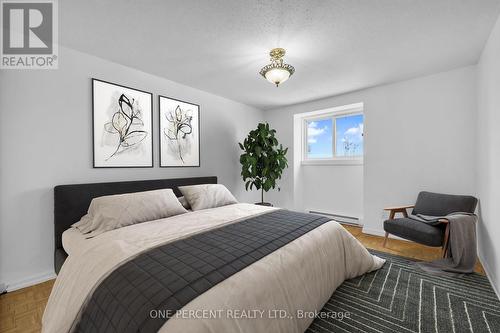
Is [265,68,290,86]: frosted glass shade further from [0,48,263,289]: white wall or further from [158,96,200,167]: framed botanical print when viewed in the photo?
[0,48,263,289]: white wall

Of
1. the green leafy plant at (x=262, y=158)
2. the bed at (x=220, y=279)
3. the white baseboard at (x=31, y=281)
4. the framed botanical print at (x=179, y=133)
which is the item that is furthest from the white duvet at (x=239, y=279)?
the green leafy plant at (x=262, y=158)

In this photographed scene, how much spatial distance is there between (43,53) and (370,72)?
151 inches

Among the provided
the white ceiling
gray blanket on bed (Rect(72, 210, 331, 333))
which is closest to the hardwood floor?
gray blanket on bed (Rect(72, 210, 331, 333))

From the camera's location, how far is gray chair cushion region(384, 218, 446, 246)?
2.35 m

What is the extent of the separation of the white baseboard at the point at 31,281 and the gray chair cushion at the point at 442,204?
173 inches

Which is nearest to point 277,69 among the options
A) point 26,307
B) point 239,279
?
point 239,279

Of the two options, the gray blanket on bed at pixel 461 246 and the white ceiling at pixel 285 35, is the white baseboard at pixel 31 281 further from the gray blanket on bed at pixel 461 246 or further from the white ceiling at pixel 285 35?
the gray blanket on bed at pixel 461 246

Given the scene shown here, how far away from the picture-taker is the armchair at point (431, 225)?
93.0 inches

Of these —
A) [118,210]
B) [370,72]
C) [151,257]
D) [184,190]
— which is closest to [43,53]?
[118,210]

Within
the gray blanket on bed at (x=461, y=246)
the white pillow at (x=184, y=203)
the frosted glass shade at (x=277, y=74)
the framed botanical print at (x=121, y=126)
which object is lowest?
the gray blanket on bed at (x=461, y=246)

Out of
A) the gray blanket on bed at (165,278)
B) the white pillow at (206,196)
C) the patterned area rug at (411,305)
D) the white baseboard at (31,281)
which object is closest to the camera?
the gray blanket on bed at (165,278)

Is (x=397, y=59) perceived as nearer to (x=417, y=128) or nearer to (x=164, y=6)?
(x=417, y=128)

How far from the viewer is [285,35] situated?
209 centimetres

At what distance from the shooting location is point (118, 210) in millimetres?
2092
